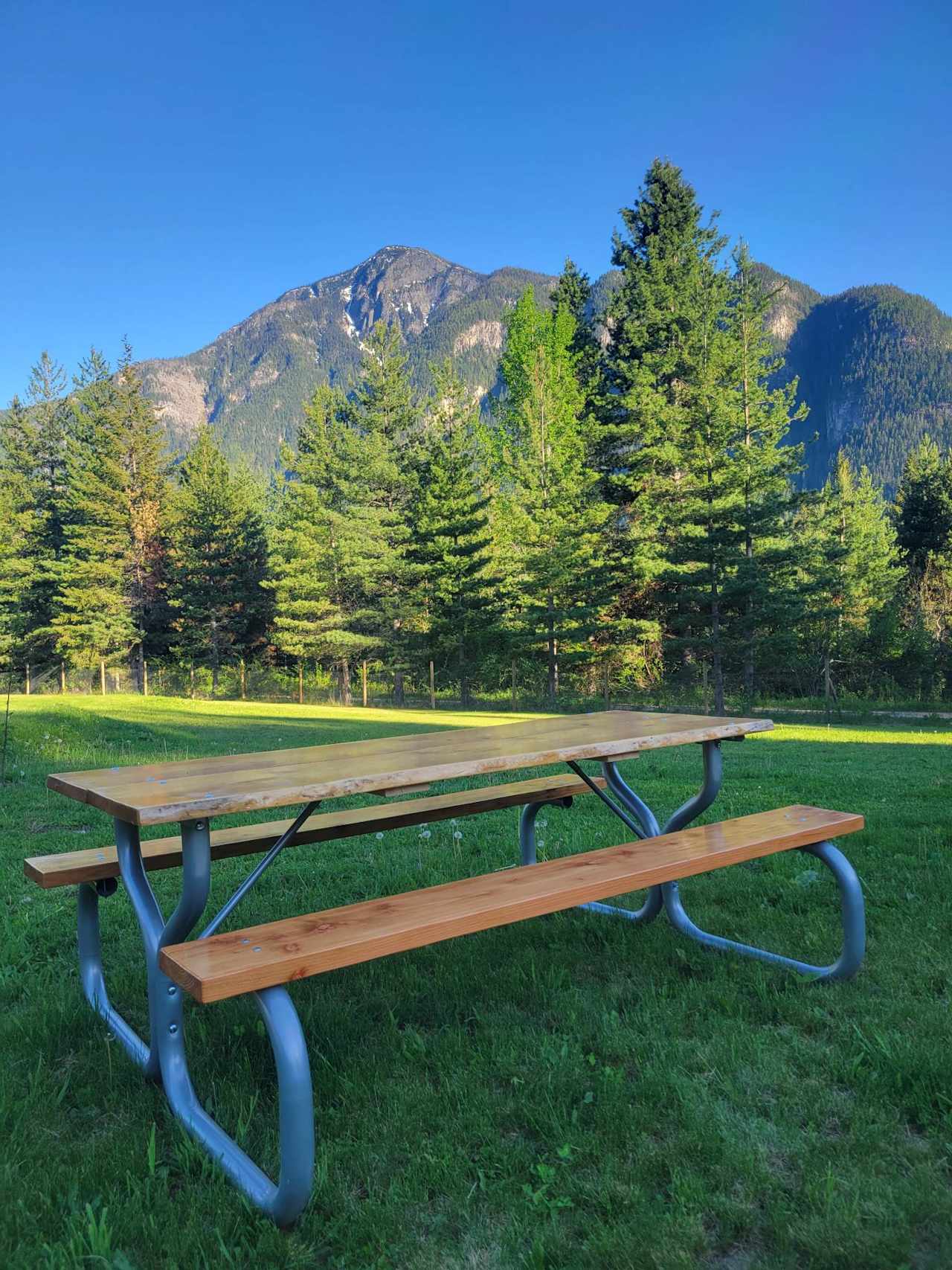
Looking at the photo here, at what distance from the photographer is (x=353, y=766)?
2.56 meters

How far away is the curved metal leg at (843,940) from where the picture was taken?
9.22 ft

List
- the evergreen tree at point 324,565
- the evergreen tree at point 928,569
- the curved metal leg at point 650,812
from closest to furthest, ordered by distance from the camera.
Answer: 1. the curved metal leg at point 650,812
2. the evergreen tree at point 928,569
3. the evergreen tree at point 324,565

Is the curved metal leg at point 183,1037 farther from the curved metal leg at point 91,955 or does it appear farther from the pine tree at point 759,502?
the pine tree at point 759,502

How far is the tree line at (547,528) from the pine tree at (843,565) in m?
0.13

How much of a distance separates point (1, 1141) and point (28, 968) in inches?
50.1

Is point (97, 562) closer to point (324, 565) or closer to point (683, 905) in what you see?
point (324, 565)

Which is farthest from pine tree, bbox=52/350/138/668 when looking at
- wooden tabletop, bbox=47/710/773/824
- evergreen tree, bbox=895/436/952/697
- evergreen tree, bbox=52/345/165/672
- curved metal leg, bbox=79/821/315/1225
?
curved metal leg, bbox=79/821/315/1225

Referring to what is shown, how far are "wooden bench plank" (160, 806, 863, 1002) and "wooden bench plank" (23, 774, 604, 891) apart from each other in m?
0.77

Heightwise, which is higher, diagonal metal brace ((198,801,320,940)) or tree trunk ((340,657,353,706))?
diagonal metal brace ((198,801,320,940))

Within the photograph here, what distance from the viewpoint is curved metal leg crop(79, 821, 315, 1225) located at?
175cm

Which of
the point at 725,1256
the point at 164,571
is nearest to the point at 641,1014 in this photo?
the point at 725,1256

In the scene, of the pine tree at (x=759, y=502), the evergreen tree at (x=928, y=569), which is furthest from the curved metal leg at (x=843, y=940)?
the evergreen tree at (x=928, y=569)

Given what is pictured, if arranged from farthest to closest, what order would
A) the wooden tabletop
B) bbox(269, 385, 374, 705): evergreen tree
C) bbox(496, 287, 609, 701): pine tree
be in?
1. bbox(269, 385, 374, 705): evergreen tree
2. bbox(496, 287, 609, 701): pine tree
3. the wooden tabletop

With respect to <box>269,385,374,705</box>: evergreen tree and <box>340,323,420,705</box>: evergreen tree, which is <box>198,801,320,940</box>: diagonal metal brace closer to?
<box>340,323,420,705</box>: evergreen tree
